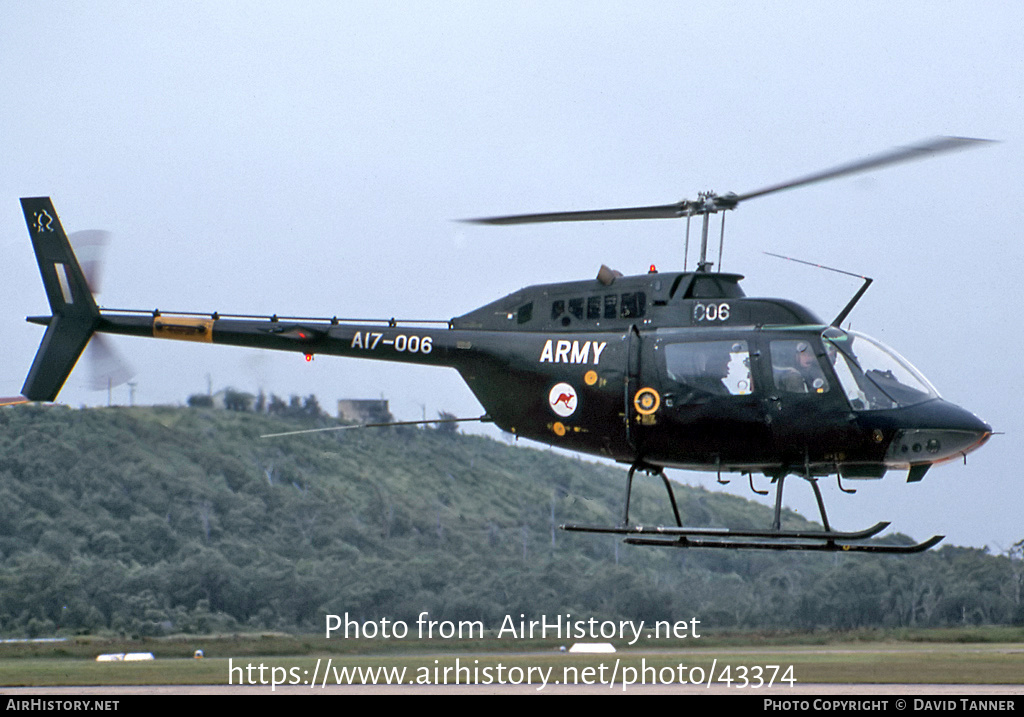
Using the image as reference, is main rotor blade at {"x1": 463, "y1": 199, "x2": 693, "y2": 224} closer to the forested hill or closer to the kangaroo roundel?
the kangaroo roundel

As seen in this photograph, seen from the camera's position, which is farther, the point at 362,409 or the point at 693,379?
the point at 362,409

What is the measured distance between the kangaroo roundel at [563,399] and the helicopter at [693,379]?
0.7 inches

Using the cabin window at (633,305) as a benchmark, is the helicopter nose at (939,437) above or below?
below

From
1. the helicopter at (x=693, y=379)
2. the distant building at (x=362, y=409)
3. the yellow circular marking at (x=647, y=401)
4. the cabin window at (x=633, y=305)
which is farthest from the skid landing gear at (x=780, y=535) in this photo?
the distant building at (x=362, y=409)

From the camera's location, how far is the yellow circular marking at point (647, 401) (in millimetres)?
13523

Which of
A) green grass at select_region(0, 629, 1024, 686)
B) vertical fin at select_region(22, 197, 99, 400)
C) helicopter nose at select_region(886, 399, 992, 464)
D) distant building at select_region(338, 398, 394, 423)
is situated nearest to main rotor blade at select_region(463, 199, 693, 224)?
helicopter nose at select_region(886, 399, 992, 464)

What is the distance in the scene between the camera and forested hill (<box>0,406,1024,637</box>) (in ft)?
145

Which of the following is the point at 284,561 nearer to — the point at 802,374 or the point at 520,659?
the point at 520,659

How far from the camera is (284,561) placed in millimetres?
49062

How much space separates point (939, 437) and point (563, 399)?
4.17 m

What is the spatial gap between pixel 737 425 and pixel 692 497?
2139 inches

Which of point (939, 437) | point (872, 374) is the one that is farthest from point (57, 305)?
point (939, 437)

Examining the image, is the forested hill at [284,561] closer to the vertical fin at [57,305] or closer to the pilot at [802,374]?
the vertical fin at [57,305]
